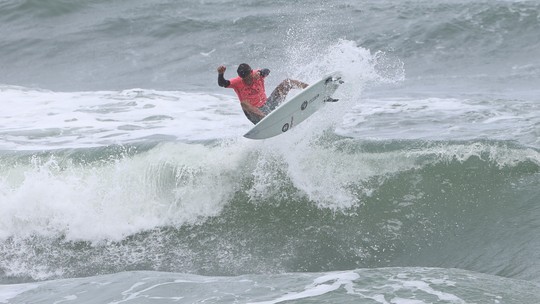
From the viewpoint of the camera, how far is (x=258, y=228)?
10844mm

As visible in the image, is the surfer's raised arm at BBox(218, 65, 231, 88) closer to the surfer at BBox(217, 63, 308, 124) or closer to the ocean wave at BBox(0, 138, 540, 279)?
the surfer at BBox(217, 63, 308, 124)

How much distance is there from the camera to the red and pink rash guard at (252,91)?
36.4ft

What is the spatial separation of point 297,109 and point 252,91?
67 cm

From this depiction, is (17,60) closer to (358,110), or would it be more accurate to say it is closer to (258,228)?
(358,110)

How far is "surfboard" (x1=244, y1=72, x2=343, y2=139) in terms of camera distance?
10797 mm

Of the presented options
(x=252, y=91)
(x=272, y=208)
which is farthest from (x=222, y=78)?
(x=272, y=208)

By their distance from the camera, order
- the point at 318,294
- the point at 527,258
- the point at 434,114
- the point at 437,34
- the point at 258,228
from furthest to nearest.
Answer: the point at 437,34 < the point at 434,114 < the point at 258,228 < the point at 527,258 < the point at 318,294

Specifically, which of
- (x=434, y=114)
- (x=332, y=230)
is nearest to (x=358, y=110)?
(x=434, y=114)

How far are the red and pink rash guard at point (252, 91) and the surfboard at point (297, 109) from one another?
1.47 feet

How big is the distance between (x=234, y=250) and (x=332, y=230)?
50.8 inches

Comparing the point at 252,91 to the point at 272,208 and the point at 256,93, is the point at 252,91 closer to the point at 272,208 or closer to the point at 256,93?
the point at 256,93

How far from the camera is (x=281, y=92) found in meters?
11.3

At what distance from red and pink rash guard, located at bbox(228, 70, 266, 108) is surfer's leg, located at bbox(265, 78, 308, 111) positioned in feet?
0.35

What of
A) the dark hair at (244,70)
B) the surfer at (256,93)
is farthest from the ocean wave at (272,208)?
the dark hair at (244,70)
